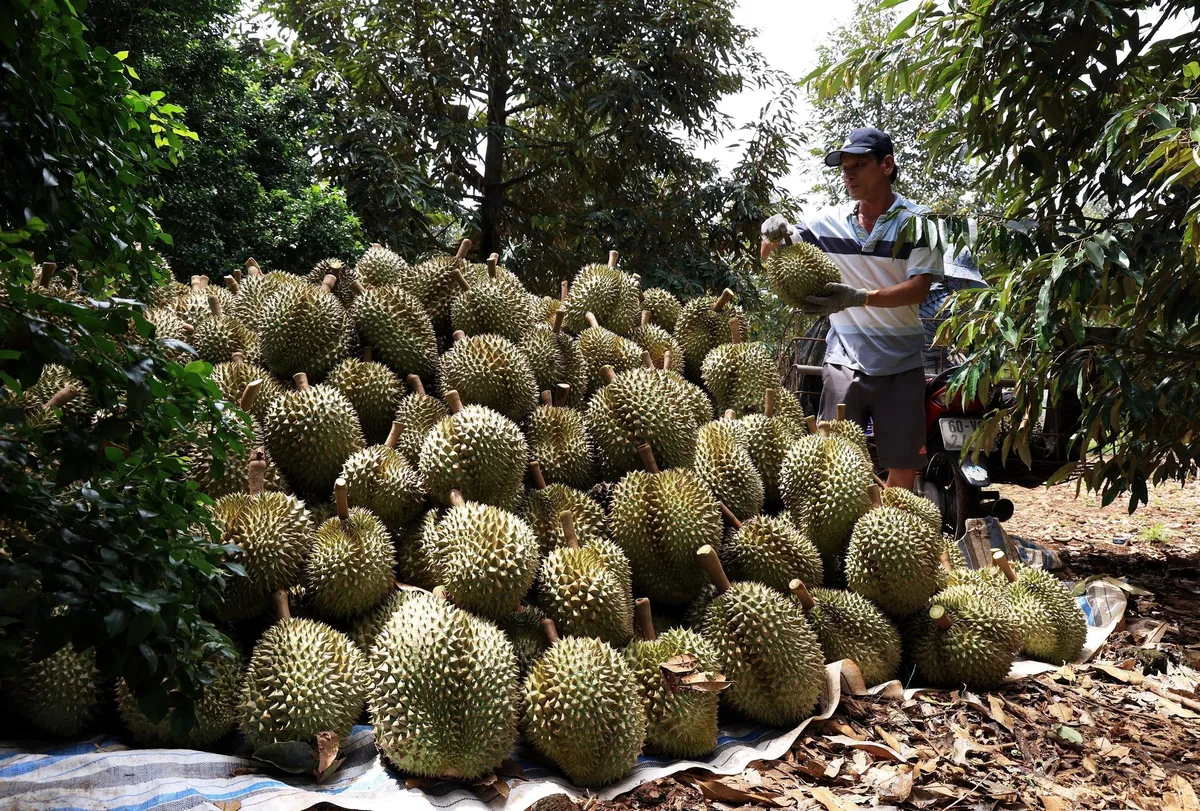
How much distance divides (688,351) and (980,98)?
5.72 feet

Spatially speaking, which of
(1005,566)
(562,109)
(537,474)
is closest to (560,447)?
(537,474)

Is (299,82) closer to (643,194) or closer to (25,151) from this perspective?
(643,194)

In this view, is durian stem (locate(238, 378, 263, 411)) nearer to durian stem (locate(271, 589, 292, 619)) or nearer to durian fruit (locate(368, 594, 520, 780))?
durian stem (locate(271, 589, 292, 619))

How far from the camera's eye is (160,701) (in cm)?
120

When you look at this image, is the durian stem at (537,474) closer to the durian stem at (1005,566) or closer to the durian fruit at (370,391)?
the durian fruit at (370,391)

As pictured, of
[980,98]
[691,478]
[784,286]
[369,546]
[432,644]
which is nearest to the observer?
[432,644]

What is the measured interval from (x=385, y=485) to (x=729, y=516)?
4.04ft

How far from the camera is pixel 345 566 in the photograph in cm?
224

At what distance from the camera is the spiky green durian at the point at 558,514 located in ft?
8.60

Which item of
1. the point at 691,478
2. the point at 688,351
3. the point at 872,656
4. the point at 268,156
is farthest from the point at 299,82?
the point at 872,656

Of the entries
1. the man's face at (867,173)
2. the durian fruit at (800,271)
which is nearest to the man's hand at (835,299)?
the durian fruit at (800,271)

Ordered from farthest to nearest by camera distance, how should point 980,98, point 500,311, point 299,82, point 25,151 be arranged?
1. point 299,82
2. point 980,98
3. point 500,311
4. point 25,151

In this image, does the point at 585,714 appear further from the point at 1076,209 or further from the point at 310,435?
the point at 1076,209

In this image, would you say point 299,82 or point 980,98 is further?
point 299,82
